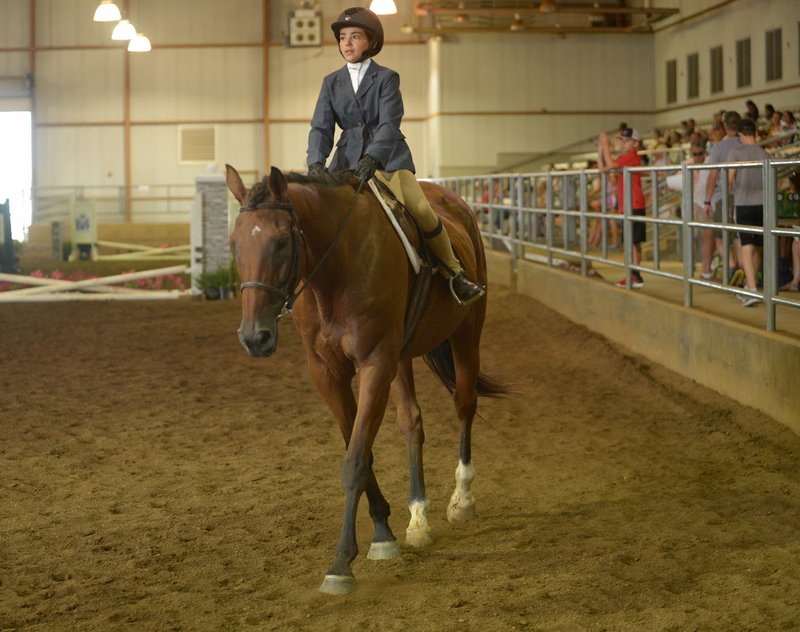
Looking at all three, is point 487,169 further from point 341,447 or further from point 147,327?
point 341,447

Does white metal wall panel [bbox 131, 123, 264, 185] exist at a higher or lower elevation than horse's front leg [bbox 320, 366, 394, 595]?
higher

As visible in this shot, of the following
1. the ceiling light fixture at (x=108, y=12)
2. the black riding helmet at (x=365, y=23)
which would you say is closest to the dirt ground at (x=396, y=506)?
the black riding helmet at (x=365, y=23)

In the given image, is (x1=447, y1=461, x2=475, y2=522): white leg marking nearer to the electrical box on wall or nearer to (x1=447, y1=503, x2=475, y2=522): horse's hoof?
(x1=447, y1=503, x2=475, y2=522): horse's hoof

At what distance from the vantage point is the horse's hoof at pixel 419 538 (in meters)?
4.94

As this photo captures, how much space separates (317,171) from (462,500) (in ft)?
5.86

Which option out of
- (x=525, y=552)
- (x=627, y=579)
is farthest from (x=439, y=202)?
(x=627, y=579)

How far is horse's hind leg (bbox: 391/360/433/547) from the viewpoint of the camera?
16.5ft

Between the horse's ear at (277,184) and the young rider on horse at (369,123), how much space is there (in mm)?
822

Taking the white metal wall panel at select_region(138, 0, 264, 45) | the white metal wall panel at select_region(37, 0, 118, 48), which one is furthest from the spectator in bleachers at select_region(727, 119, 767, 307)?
the white metal wall panel at select_region(37, 0, 118, 48)

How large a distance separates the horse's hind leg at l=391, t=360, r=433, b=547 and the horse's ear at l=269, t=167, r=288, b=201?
144 centimetres

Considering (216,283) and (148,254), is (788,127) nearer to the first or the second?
(216,283)

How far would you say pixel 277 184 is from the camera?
13.6ft

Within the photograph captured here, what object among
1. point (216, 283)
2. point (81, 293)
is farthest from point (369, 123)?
point (81, 293)

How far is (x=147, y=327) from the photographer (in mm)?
12883
